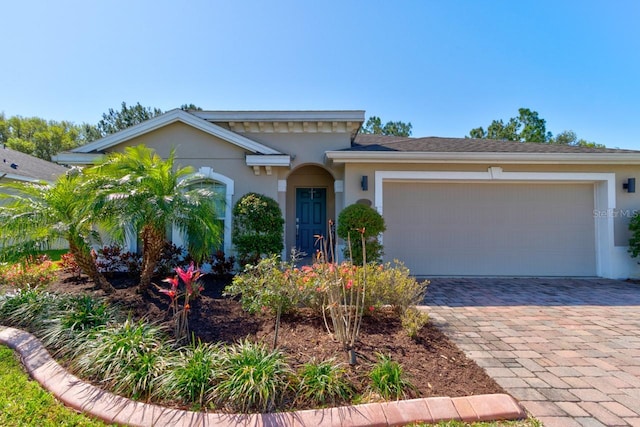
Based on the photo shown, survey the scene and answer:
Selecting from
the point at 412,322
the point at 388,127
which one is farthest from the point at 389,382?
the point at 388,127

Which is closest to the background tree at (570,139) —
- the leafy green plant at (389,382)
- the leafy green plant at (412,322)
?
the leafy green plant at (412,322)

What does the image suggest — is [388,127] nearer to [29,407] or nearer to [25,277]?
[25,277]

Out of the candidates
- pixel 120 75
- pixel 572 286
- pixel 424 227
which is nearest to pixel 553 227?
pixel 572 286

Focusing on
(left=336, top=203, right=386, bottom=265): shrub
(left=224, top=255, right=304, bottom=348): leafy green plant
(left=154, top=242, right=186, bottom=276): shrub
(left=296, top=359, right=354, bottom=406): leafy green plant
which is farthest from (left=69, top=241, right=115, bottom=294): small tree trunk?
(left=336, top=203, right=386, bottom=265): shrub

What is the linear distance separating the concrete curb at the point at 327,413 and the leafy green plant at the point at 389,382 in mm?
118

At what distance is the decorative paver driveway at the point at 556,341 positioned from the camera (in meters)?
2.65

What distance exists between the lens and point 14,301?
4656mm

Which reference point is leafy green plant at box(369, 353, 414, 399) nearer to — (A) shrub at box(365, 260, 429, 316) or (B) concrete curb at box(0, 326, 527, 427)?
(B) concrete curb at box(0, 326, 527, 427)

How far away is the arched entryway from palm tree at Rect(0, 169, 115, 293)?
5.85m

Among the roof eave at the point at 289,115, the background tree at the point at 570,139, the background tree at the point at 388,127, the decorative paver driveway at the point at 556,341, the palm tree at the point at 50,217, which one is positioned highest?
the background tree at the point at 388,127

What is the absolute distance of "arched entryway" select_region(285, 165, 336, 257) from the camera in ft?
33.4

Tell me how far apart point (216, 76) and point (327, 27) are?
Result: 3973 millimetres

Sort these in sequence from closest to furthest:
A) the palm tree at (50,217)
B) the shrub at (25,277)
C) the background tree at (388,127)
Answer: the palm tree at (50,217) → the shrub at (25,277) → the background tree at (388,127)

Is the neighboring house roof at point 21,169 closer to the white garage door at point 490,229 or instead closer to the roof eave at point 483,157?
the roof eave at point 483,157
